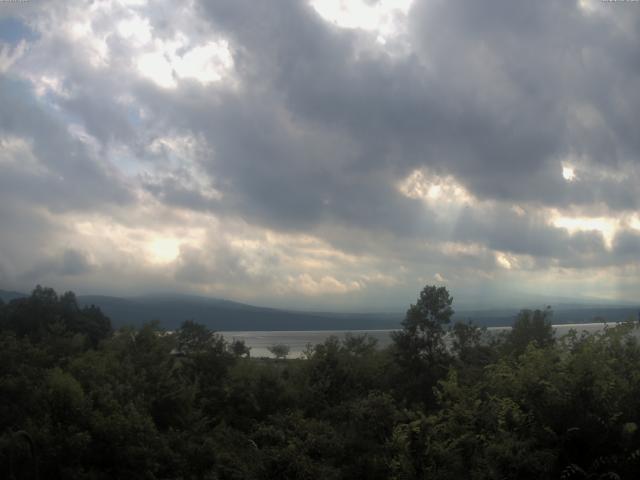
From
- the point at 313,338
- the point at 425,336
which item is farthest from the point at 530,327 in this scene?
the point at 313,338

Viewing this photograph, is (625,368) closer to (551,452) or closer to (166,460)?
(551,452)

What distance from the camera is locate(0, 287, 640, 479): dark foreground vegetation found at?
35.1 ft

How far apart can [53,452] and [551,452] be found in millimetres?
14822

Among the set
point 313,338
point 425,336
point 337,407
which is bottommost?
point 313,338

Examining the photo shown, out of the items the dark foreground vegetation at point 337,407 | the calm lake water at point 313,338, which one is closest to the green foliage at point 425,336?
the dark foreground vegetation at point 337,407

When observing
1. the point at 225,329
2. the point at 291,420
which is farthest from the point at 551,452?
the point at 225,329

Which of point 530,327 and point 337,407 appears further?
point 530,327

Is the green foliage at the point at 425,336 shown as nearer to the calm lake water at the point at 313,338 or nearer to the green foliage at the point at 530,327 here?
the calm lake water at the point at 313,338

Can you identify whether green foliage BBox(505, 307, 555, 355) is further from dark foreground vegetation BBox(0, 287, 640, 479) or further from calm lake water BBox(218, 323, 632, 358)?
calm lake water BBox(218, 323, 632, 358)

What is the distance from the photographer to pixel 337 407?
1011 inches

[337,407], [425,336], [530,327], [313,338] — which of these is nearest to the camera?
[337,407]

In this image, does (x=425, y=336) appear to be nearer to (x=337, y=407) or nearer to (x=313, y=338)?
(x=337, y=407)

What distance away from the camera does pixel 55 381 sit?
67.6 feet

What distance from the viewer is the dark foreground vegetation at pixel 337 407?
10703mm
